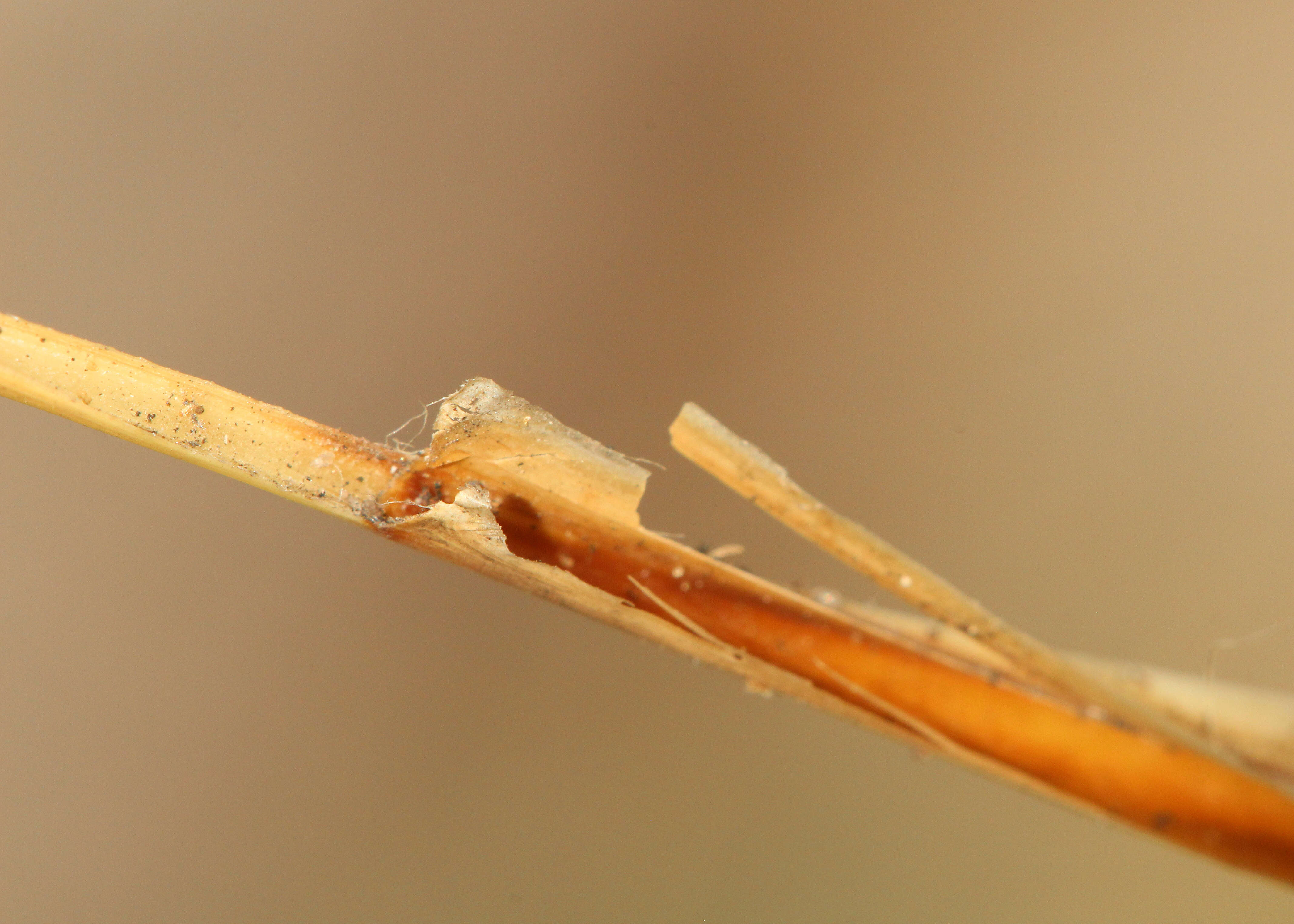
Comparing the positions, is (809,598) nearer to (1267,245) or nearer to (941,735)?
(941,735)

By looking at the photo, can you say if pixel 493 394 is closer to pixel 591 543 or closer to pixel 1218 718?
pixel 591 543

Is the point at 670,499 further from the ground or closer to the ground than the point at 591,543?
further from the ground

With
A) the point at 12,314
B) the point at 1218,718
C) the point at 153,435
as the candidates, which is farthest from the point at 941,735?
the point at 12,314

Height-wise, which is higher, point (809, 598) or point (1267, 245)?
point (1267, 245)

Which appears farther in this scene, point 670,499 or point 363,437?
point 670,499

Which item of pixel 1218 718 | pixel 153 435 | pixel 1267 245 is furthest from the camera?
pixel 1267 245

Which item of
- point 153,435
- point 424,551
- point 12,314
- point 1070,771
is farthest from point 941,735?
point 12,314

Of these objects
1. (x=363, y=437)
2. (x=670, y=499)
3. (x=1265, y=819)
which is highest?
(x=670, y=499)

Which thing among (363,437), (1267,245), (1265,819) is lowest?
(1265,819)

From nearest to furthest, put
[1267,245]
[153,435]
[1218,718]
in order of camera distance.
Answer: [153,435] < [1218,718] < [1267,245]
